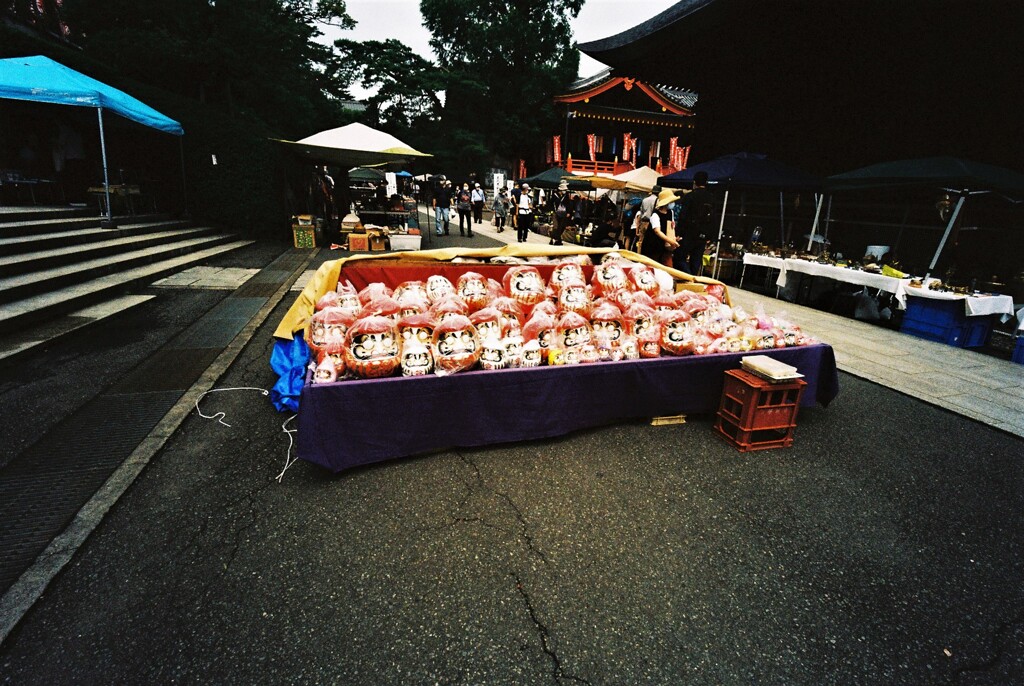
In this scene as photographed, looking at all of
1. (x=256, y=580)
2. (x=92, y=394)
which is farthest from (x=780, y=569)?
(x=92, y=394)

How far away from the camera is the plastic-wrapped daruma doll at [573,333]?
3857 mm

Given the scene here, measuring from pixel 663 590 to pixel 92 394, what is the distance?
5252 millimetres

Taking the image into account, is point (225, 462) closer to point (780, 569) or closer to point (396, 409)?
point (396, 409)

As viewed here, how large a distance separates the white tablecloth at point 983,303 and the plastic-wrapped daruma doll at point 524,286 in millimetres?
6809

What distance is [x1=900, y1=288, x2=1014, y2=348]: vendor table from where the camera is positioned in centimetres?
677

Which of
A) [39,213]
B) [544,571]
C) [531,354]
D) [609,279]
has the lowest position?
[544,571]

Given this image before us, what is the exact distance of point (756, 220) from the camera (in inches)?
548

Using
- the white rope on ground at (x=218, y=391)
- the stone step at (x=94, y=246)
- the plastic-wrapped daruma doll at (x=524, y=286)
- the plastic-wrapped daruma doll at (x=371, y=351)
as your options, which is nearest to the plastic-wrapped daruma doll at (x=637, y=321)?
the plastic-wrapped daruma doll at (x=524, y=286)

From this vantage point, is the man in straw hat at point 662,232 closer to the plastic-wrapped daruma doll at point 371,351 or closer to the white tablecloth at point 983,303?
the white tablecloth at point 983,303

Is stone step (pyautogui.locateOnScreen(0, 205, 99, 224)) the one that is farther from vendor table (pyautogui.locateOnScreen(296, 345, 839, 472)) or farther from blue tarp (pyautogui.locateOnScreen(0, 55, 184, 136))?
vendor table (pyautogui.locateOnScreen(296, 345, 839, 472))

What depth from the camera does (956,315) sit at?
6980mm

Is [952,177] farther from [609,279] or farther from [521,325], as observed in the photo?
[521,325]

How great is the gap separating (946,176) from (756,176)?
12.3 ft

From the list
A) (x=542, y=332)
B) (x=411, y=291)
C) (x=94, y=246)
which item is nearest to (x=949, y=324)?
(x=542, y=332)
